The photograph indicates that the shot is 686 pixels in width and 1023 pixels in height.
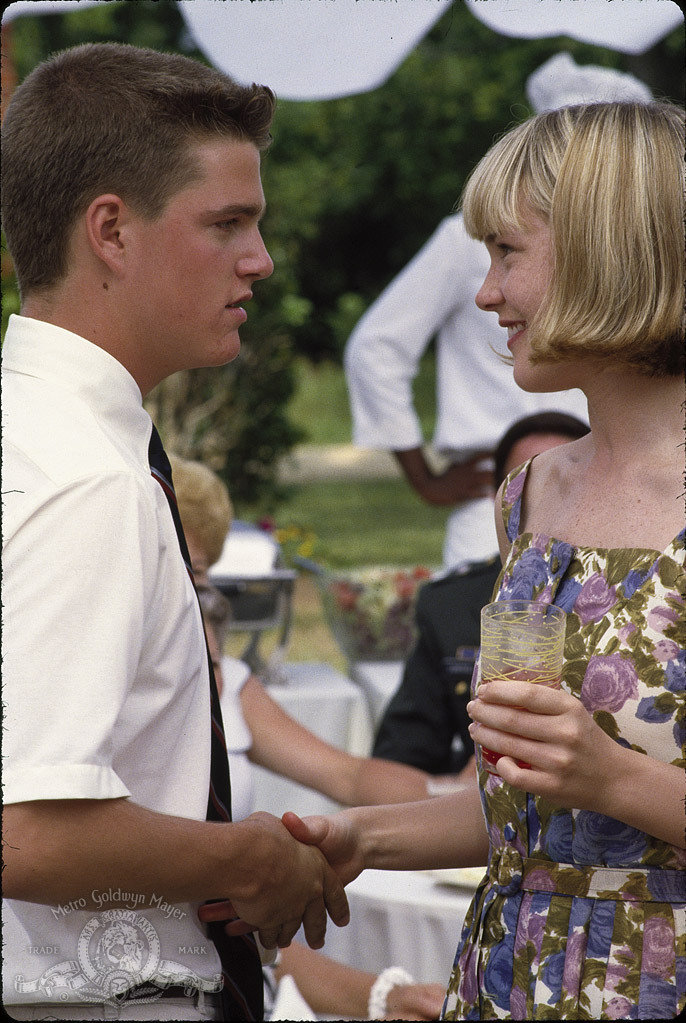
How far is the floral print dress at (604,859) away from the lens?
139 centimetres

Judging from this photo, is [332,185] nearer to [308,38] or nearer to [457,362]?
[457,362]

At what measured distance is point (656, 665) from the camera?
1396 millimetres

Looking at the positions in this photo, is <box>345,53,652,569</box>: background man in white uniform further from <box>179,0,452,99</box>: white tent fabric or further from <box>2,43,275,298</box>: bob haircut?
<box>2,43,275,298</box>: bob haircut

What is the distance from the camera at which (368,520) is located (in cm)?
1688

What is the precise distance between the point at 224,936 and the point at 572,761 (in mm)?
549

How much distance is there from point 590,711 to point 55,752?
695 mm

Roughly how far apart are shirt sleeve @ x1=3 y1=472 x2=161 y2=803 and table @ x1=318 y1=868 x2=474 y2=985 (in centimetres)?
142

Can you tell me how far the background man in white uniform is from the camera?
394 cm

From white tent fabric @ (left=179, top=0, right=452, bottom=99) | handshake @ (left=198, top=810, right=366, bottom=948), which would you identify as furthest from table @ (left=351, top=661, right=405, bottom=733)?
handshake @ (left=198, top=810, right=366, bottom=948)

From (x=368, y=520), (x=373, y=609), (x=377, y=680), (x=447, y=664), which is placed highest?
(x=447, y=664)

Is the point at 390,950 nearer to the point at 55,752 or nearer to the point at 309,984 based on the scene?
the point at 309,984

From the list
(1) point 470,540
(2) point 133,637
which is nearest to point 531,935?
(2) point 133,637

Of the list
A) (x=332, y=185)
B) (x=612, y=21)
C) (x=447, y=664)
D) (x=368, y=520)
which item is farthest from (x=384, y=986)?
(x=368, y=520)

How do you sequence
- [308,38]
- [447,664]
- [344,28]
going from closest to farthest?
[344,28] → [308,38] → [447,664]
